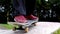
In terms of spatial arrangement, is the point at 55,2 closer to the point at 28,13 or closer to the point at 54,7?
the point at 54,7

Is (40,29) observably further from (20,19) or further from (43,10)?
(43,10)

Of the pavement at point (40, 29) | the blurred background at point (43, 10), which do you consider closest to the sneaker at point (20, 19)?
the pavement at point (40, 29)

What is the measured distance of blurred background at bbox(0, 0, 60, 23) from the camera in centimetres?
494

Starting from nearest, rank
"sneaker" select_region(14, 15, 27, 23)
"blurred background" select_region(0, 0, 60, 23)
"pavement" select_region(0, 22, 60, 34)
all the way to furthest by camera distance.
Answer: "sneaker" select_region(14, 15, 27, 23)
"pavement" select_region(0, 22, 60, 34)
"blurred background" select_region(0, 0, 60, 23)

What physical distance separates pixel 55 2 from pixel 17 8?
175cm

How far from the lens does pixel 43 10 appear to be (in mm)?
5031

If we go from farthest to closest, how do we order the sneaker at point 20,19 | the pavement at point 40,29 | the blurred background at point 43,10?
the blurred background at point 43,10 < the pavement at point 40,29 < the sneaker at point 20,19

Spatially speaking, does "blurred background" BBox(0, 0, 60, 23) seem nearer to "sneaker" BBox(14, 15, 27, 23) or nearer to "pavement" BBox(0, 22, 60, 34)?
"pavement" BBox(0, 22, 60, 34)

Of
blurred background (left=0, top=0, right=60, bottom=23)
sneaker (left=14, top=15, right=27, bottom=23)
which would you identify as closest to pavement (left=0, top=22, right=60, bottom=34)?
sneaker (left=14, top=15, right=27, bottom=23)

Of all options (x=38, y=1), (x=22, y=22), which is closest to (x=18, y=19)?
(x=22, y=22)

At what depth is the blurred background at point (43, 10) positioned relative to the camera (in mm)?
4941

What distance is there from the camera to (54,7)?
500 cm

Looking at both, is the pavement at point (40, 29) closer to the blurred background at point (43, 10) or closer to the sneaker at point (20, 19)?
the sneaker at point (20, 19)

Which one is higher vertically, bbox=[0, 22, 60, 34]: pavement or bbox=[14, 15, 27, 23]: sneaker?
bbox=[14, 15, 27, 23]: sneaker
